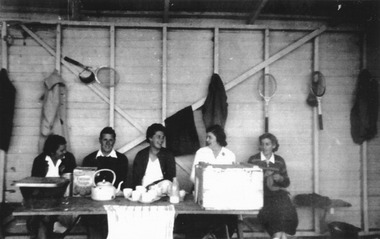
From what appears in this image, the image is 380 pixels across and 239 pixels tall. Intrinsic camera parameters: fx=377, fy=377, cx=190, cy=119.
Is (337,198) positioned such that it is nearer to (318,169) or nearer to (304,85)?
(318,169)

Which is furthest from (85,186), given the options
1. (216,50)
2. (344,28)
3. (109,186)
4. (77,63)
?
(344,28)

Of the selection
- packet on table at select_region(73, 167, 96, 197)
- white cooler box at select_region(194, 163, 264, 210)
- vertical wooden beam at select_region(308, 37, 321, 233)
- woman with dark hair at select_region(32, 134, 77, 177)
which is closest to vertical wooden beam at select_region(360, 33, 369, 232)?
vertical wooden beam at select_region(308, 37, 321, 233)

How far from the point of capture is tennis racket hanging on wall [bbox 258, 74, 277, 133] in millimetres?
5884

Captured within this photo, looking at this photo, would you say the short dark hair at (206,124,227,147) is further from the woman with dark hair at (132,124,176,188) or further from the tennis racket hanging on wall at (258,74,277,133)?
the tennis racket hanging on wall at (258,74,277,133)

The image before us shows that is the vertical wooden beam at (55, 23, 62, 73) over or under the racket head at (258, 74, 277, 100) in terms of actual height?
over

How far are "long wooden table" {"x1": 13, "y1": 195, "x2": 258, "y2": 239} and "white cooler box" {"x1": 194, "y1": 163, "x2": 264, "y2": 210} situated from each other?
5 centimetres

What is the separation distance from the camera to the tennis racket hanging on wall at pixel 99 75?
5.75 metres

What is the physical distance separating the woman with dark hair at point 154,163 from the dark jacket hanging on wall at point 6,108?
2.03 m

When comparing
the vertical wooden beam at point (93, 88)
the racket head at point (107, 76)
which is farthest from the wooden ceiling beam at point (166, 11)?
the vertical wooden beam at point (93, 88)

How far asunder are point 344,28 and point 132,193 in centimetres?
432

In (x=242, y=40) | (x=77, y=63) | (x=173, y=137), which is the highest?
(x=242, y=40)

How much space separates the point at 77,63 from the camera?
5746 mm

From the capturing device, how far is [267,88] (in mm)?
5965

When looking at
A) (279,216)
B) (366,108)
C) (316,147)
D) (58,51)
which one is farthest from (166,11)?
(366,108)
